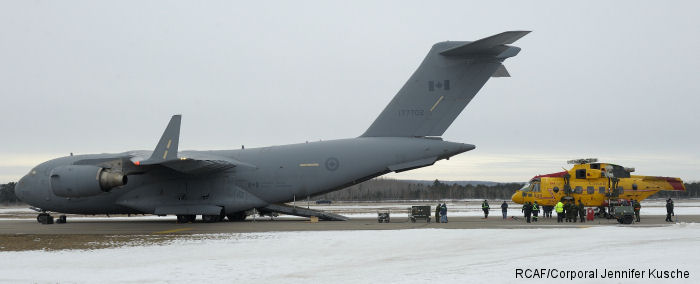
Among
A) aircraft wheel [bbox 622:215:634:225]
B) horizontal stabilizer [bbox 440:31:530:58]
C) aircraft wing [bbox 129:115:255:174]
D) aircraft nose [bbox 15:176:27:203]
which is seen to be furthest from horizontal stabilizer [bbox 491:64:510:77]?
aircraft nose [bbox 15:176:27:203]

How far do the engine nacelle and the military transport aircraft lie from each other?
0.12 feet

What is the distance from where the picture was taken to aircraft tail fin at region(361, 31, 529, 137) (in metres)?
26.5

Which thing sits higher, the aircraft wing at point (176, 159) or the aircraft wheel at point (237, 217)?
the aircraft wing at point (176, 159)

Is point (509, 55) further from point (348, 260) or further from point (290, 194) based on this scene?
point (348, 260)

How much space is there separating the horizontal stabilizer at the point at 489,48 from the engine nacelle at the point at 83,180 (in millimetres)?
A: 13641

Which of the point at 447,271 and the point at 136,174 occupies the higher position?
the point at 136,174

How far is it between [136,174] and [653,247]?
1977 cm

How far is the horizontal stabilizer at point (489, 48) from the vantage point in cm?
2386

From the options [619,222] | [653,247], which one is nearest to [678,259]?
[653,247]

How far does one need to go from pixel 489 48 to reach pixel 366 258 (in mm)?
13719

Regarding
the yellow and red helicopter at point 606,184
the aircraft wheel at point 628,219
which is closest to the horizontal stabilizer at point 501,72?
the yellow and red helicopter at point 606,184

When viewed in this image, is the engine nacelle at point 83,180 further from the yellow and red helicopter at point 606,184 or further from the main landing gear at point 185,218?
the yellow and red helicopter at point 606,184

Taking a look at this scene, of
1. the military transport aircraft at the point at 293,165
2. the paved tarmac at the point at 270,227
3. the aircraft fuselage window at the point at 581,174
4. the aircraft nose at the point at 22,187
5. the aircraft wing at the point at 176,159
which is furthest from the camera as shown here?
the aircraft nose at the point at 22,187

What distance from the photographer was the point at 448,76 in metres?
26.9
